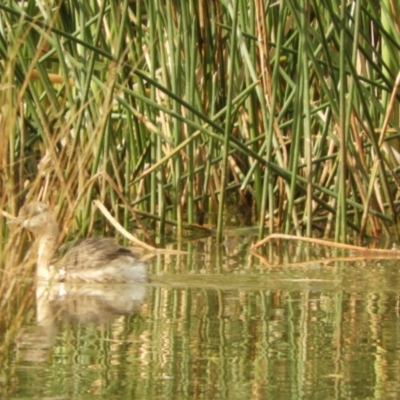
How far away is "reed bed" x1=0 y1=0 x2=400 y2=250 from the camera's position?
22.4ft

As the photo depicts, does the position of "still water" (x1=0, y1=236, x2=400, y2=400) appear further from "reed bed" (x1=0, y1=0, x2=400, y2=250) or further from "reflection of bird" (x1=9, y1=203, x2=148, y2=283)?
"reed bed" (x1=0, y1=0, x2=400, y2=250)

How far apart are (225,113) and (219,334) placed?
2973 mm

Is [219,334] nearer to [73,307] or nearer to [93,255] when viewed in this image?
[73,307]

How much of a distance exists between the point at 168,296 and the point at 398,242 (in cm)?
202

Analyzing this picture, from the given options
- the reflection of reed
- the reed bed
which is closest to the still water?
the reflection of reed

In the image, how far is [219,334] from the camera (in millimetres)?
4809

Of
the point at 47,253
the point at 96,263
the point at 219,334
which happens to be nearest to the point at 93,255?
the point at 96,263

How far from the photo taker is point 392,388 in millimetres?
3936

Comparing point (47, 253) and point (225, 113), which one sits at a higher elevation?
point (225, 113)

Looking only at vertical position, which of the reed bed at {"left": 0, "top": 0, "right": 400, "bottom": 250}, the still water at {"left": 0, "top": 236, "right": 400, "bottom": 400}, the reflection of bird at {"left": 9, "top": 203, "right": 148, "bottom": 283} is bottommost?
the still water at {"left": 0, "top": 236, "right": 400, "bottom": 400}

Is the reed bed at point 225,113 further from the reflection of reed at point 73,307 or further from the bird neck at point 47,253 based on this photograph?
the reflection of reed at point 73,307

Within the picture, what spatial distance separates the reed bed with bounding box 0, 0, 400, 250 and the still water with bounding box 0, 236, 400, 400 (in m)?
0.63

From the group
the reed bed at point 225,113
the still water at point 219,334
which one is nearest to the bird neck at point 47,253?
the still water at point 219,334

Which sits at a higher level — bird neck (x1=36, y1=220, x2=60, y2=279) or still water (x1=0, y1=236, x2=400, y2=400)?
bird neck (x1=36, y1=220, x2=60, y2=279)
